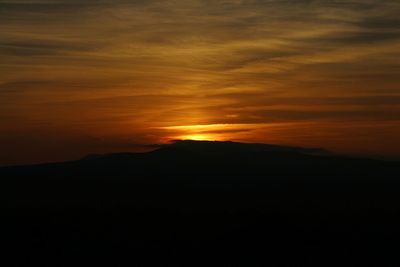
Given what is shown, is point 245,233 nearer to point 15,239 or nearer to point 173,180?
point 15,239

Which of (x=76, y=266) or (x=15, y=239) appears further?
(x=15, y=239)

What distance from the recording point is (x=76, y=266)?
35.8 m

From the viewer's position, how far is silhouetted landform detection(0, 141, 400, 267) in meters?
39.3

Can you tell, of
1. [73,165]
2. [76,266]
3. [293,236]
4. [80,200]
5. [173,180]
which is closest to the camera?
[76,266]

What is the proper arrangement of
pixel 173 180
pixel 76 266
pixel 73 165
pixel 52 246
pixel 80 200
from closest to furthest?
1. pixel 76 266
2. pixel 52 246
3. pixel 80 200
4. pixel 173 180
5. pixel 73 165

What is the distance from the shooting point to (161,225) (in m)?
52.3

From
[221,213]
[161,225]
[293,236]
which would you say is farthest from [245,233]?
[221,213]

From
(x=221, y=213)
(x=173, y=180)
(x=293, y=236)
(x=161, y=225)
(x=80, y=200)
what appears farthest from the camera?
(x=173, y=180)

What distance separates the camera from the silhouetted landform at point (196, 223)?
39.3m

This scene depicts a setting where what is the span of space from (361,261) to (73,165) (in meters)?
111

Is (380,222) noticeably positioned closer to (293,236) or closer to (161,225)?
(293,236)

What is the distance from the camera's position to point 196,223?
5484 centimetres

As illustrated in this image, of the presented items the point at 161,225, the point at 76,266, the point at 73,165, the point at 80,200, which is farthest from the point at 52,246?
the point at 73,165

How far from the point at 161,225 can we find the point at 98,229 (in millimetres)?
4675
